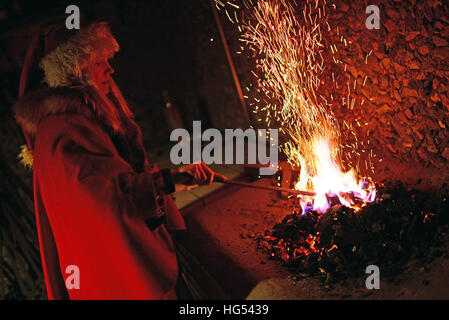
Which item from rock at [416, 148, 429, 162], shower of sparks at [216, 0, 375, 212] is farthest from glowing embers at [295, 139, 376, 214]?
rock at [416, 148, 429, 162]

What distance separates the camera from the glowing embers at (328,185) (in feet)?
10.9

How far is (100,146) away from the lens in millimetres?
2193

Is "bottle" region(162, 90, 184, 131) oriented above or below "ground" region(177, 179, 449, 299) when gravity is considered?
above

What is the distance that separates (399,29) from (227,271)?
2.82 metres

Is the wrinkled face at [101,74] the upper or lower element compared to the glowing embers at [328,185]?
upper

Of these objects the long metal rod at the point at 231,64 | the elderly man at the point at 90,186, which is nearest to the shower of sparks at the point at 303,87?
the long metal rod at the point at 231,64

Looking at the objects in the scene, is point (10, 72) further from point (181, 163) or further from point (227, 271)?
point (227, 271)

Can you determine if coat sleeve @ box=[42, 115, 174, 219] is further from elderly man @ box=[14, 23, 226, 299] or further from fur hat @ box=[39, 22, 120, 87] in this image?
fur hat @ box=[39, 22, 120, 87]

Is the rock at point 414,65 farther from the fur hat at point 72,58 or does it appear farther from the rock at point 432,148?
the fur hat at point 72,58

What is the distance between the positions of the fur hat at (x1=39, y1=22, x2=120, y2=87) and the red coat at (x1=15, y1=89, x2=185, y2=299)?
16 cm

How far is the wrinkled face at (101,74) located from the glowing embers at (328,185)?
2.28m

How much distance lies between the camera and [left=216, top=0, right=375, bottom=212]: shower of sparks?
11.9 feet

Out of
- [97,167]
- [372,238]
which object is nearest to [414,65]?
[372,238]

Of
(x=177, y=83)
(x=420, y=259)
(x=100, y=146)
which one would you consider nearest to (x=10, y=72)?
(x=177, y=83)
